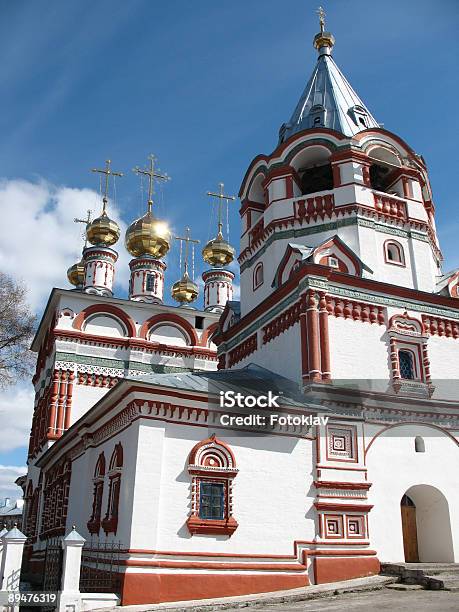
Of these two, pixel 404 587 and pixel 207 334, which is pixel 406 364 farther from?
pixel 207 334

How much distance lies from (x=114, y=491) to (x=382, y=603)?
13.4ft

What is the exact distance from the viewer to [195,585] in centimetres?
805

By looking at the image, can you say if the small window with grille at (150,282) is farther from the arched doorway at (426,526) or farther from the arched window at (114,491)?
the arched doorway at (426,526)

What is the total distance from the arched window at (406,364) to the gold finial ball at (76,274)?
16.4m

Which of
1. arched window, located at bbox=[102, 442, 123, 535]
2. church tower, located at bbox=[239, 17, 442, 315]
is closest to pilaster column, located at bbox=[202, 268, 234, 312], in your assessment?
church tower, located at bbox=[239, 17, 442, 315]

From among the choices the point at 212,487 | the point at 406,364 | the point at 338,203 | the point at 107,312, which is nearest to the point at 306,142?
the point at 338,203

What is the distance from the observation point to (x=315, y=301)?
34.5 ft

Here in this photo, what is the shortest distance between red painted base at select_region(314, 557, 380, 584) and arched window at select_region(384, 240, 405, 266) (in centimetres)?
562

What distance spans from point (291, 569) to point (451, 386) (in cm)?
454

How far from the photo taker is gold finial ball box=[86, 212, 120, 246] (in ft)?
75.2

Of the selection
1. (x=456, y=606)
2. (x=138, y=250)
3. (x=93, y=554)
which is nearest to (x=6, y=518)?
(x=138, y=250)

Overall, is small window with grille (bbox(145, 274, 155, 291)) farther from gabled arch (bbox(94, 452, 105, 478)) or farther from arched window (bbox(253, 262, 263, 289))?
gabled arch (bbox(94, 452, 105, 478))

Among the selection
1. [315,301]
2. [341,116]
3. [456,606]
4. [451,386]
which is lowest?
[456,606]

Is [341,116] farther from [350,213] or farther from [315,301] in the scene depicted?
[315,301]
